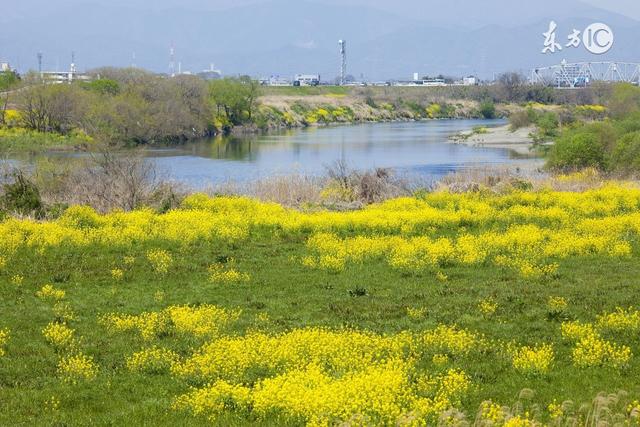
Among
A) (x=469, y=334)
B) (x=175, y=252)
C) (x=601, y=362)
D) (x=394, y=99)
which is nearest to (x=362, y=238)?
(x=175, y=252)

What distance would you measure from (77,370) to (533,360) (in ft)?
26.2

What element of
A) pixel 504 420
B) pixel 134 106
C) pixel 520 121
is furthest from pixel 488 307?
pixel 520 121

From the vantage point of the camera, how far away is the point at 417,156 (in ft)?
251

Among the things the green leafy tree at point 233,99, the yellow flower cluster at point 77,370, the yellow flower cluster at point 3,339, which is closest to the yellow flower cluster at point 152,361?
the yellow flower cluster at point 77,370

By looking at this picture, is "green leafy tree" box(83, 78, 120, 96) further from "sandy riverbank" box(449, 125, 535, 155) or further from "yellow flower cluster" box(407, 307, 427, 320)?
"yellow flower cluster" box(407, 307, 427, 320)

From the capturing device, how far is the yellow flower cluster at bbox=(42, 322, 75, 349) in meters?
15.7

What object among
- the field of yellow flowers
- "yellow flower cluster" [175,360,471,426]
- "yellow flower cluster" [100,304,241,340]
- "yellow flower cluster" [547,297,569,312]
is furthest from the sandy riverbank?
"yellow flower cluster" [175,360,471,426]

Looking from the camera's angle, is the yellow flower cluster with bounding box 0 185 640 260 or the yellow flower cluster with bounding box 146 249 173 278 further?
the yellow flower cluster with bounding box 0 185 640 260

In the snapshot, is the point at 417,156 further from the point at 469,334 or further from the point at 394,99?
the point at 394,99

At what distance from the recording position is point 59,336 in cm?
1581

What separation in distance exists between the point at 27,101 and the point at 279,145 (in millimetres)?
28585

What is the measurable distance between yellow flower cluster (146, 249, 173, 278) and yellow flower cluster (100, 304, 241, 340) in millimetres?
4634

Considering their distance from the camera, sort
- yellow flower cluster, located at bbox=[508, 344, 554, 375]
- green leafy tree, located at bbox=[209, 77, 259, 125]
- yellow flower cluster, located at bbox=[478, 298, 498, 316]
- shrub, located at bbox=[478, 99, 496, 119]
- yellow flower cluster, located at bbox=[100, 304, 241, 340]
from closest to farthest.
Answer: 1. yellow flower cluster, located at bbox=[508, 344, 554, 375]
2. yellow flower cluster, located at bbox=[100, 304, 241, 340]
3. yellow flower cluster, located at bbox=[478, 298, 498, 316]
4. green leafy tree, located at bbox=[209, 77, 259, 125]
5. shrub, located at bbox=[478, 99, 496, 119]

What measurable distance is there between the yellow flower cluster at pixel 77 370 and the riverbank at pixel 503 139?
71.4 meters
